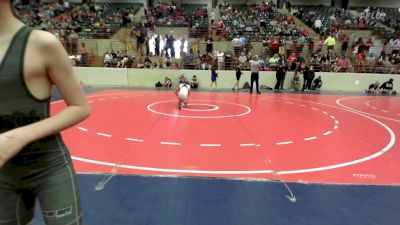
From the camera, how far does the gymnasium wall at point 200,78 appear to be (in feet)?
67.4

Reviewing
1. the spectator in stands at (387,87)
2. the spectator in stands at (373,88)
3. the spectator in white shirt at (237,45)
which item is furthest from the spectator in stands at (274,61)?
the spectator in stands at (387,87)

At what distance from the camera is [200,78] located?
69.1 ft

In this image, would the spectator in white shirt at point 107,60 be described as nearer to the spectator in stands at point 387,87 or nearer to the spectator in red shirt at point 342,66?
the spectator in red shirt at point 342,66

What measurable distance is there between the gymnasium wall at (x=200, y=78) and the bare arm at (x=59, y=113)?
1872cm

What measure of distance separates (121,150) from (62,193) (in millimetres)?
5063

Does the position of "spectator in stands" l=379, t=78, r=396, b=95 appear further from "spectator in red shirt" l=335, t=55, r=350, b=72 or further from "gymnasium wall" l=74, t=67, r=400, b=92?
"spectator in red shirt" l=335, t=55, r=350, b=72

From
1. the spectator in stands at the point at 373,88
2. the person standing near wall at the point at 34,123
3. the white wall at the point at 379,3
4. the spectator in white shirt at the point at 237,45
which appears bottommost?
the spectator in stands at the point at 373,88

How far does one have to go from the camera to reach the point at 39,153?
4.99 ft

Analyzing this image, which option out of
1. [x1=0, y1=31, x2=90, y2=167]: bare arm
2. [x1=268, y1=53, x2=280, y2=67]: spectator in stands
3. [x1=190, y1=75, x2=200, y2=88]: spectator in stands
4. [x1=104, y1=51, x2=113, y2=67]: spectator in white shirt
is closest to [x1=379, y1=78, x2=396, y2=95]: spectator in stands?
[x1=268, y1=53, x2=280, y2=67]: spectator in stands

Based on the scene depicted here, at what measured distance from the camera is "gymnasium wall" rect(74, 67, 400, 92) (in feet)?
67.4

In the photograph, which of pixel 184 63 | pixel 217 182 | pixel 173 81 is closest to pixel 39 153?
pixel 217 182

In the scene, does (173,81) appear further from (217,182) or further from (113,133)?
(217,182)

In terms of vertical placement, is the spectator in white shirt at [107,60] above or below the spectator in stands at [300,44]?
below

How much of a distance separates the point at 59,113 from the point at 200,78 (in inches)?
776
